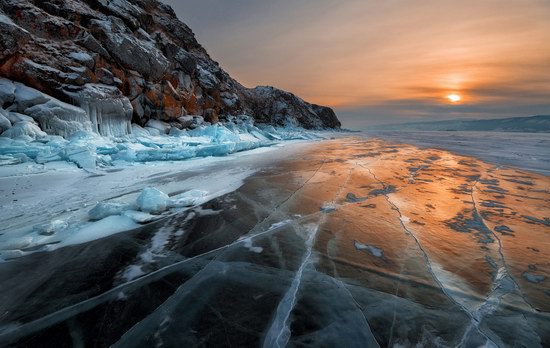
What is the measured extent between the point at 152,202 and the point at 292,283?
3280mm

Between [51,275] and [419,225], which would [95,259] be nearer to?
[51,275]

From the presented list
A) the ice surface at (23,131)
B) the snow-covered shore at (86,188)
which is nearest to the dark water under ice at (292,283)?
the snow-covered shore at (86,188)

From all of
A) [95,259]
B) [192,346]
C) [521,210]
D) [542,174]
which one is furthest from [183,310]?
[542,174]

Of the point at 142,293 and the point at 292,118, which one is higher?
the point at 292,118

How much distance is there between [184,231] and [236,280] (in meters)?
1.62

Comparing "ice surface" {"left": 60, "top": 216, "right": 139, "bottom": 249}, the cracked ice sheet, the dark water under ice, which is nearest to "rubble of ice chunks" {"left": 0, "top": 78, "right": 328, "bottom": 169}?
the cracked ice sheet

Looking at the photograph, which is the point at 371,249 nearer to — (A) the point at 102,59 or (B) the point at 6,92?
(B) the point at 6,92

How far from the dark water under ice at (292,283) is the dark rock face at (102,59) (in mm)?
13119

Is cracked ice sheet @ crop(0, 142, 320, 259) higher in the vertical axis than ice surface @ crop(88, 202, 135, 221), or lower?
lower

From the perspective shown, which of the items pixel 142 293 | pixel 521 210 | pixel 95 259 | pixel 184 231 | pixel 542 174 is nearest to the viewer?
pixel 142 293

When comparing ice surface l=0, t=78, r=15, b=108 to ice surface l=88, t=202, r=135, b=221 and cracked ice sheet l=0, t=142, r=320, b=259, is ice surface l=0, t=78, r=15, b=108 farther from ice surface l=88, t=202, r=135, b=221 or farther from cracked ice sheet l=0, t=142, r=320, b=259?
ice surface l=88, t=202, r=135, b=221

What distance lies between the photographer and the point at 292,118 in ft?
194

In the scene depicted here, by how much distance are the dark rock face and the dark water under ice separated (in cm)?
1312

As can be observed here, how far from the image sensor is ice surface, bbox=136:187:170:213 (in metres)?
4.64
